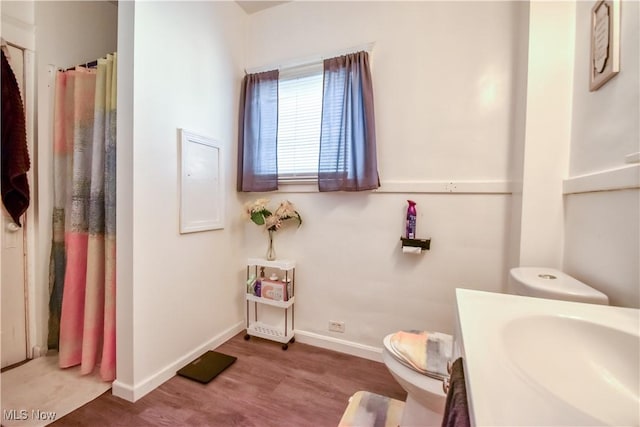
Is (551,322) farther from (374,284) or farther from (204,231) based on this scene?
(204,231)

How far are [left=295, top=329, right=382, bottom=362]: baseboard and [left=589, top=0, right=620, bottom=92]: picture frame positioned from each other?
6.20 ft

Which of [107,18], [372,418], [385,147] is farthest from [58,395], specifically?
[107,18]

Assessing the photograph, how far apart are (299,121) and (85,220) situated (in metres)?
1.61

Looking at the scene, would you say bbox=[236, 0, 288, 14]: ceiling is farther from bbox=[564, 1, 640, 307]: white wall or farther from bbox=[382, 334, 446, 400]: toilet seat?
bbox=[382, 334, 446, 400]: toilet seat

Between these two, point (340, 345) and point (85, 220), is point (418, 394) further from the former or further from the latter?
point (85, 220)

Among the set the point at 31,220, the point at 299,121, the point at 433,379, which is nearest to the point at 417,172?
the point at 299,121

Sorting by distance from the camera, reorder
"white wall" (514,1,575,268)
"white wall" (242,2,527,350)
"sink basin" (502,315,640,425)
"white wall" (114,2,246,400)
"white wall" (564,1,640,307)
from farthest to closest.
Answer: "white wall" (242,2,527,350), "white wall" (114,2,246,400), "white wall" (514,1,575,268), "white wall" (564,1,640,307), "sink basin" (502,315,640,425)

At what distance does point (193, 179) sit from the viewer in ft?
6.28

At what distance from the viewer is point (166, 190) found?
5.69 feet

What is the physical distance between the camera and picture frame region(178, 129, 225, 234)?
6.02ft

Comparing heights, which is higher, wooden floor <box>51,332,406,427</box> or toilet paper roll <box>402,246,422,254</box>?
toilet paper roll <box>402,246,422,254</box>

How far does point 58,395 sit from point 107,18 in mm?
2710

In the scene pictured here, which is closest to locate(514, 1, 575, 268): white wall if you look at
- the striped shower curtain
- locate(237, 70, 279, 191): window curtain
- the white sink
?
the white sink

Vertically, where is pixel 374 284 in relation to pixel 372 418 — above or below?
above
